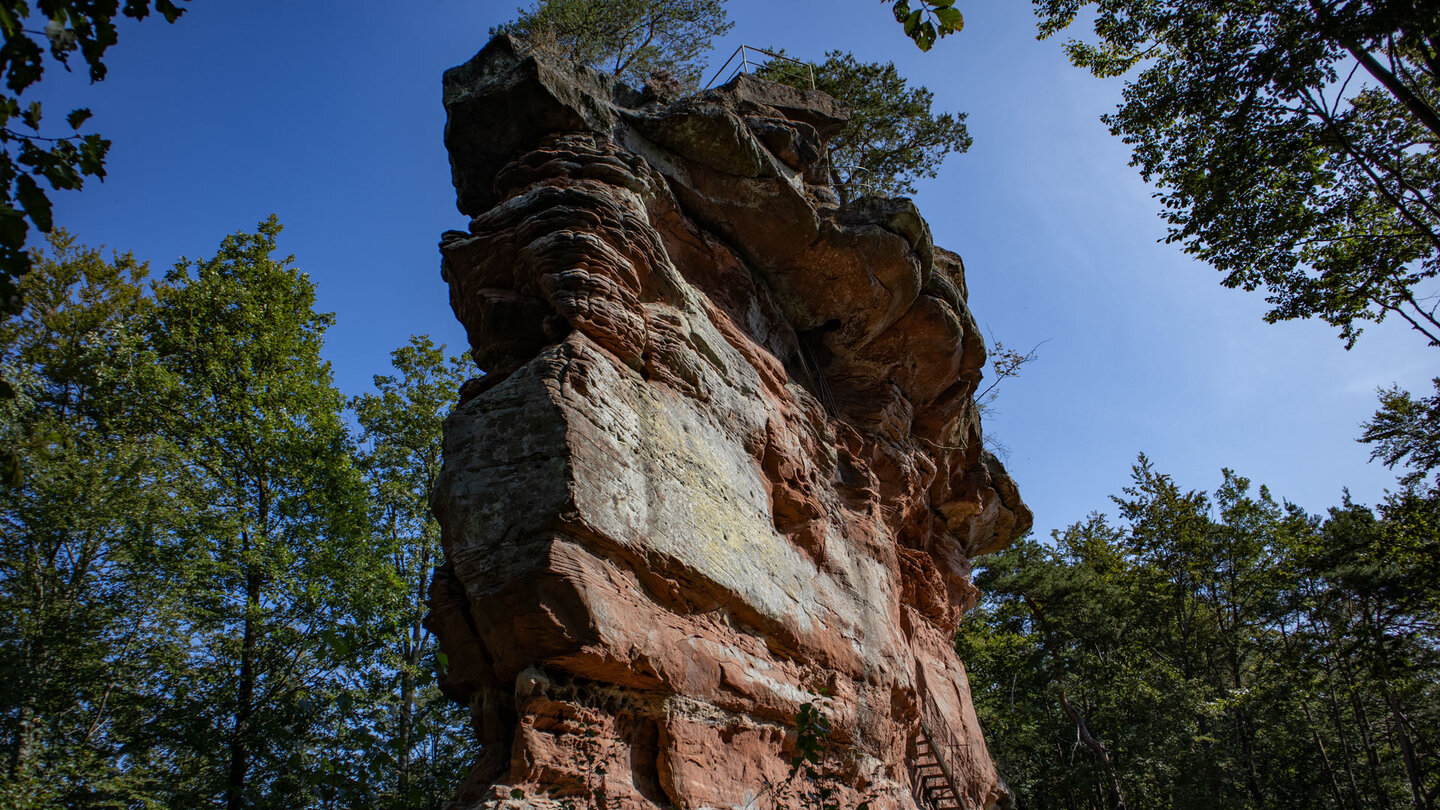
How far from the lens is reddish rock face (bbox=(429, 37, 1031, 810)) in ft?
20.0

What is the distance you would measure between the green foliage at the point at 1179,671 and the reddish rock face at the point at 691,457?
10170 mm

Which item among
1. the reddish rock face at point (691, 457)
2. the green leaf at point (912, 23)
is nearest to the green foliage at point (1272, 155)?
the reddish rock face at point (691, 457)

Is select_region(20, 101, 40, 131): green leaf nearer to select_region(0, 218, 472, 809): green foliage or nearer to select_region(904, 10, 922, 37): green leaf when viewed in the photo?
select_region(904, 10, 922, 37): green leaf

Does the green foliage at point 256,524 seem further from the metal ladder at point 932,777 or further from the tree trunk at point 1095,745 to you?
the tree trunk at point 1095,745

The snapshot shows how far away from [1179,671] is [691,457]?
2011 centimetres

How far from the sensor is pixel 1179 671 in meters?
21.7

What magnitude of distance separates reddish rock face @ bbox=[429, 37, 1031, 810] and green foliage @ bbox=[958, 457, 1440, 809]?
10.2m

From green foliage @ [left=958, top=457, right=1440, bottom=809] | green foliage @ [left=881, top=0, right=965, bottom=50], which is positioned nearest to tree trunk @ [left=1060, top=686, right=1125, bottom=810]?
green foliage @ [left=958, top=457, right=1440, bottom=809]

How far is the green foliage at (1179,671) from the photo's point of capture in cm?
2092

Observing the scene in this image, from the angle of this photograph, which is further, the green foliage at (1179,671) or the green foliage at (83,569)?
the green foliage at (1179,671)

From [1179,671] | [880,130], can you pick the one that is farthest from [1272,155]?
[1179,671]

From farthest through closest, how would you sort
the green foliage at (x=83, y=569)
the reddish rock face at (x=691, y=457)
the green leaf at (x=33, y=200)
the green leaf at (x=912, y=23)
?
1. the green foliage at (x=83, y=569)
2. the reddish rock face at (x=691, y=457)
3. the green leaf at (x=912, y=23)
4. the green leaf at (x=33, y=200)

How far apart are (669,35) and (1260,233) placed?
566 inches

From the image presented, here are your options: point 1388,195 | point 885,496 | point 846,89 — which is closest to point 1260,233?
point 1388,195
